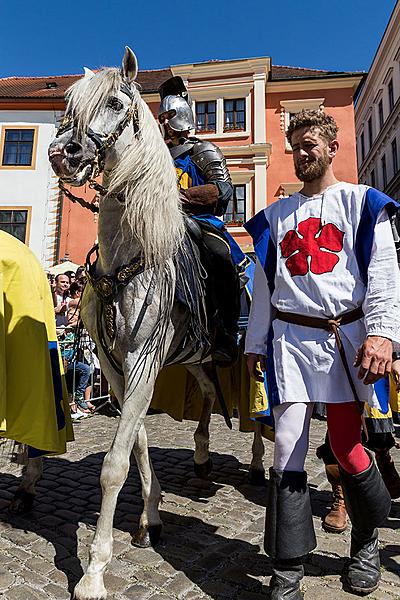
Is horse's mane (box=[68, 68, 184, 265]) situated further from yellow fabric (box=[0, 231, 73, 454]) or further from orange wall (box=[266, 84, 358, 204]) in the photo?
orange wall (box=[266, 84, 358, 204])

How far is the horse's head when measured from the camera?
2.29 metres

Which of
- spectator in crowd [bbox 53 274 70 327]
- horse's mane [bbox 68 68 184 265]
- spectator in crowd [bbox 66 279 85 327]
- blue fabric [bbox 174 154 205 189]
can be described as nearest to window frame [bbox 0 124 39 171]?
spectator in crowd [bbox 53 274 70 327]

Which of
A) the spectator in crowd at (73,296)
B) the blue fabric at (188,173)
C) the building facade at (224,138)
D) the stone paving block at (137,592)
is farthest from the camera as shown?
the building facade at (224,138)

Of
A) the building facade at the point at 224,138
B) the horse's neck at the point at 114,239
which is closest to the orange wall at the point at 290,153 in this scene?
the building facade at the point at 224,138

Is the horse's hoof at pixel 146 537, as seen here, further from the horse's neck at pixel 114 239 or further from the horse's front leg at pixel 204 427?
the horse's neck at pixel 114 239

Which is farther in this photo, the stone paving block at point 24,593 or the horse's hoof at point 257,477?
the horse's hoof at point 257,477

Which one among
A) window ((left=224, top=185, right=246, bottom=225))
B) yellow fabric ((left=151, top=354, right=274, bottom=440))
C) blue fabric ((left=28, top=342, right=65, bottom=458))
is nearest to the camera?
blue fabric ((left=28, top=342, right=65, bottom=458))

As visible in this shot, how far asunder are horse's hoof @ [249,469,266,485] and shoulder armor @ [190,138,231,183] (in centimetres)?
233

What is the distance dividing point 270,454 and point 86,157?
146 inches

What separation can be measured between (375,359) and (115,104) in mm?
1748

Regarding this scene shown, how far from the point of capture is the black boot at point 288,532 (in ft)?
6.76

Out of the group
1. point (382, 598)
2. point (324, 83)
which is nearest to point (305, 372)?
point (382, 598)

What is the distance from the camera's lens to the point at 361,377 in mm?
1964

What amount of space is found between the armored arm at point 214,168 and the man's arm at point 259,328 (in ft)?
3.63
